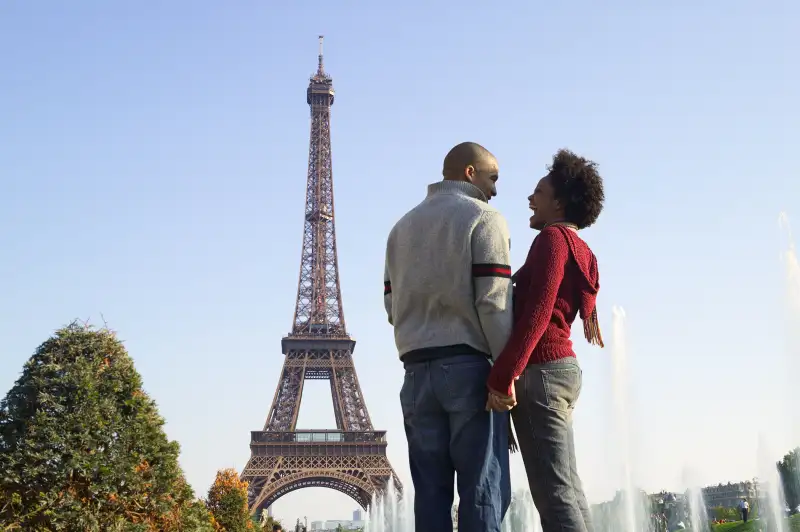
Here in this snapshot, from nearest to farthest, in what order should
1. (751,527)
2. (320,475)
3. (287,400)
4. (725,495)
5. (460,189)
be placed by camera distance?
(460,189) → (751,527) → (320,475) → (287,400) → (725,495)

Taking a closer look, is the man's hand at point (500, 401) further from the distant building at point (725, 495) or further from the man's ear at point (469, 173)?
the distant building at point (725, 495)

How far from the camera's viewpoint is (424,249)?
13.5ft

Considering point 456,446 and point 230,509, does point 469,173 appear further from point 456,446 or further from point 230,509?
point 230,509

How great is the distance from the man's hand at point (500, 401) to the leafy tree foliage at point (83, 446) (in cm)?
656

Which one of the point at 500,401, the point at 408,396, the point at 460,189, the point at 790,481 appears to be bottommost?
the point at 500,401

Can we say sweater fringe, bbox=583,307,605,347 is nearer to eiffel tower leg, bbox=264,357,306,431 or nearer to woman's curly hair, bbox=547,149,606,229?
woman's curly hair, bbox=547,149,606,229

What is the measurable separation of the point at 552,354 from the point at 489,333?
343 millimetres

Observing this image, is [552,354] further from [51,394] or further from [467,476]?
[51,394]

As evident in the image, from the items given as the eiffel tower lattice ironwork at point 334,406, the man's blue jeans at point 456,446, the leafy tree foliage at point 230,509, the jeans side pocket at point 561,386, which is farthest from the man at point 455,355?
the eiffel tower lattice ironwork at point 334,406

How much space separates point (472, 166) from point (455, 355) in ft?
3.18

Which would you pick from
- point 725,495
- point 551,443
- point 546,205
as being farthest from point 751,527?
point 725,495

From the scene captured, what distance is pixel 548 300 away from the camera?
3.93 metres

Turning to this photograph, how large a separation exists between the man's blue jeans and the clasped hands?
0.27 feet

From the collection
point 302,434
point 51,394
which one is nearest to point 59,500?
point 51,394
